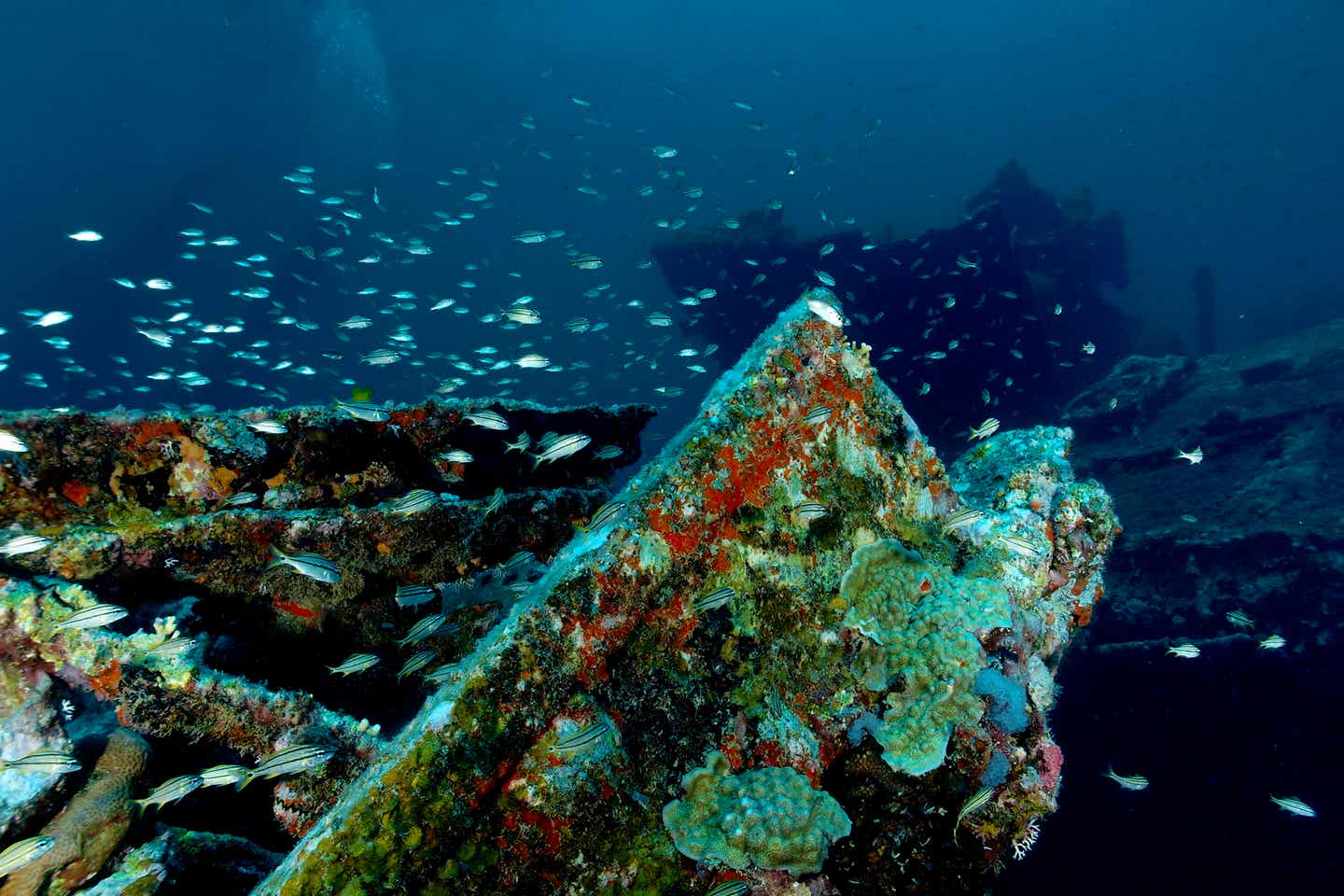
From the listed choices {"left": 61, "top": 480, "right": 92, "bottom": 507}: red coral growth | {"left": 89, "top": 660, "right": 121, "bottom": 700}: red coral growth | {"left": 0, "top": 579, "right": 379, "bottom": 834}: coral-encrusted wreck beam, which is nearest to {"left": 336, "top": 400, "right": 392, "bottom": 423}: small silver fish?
{"left": 61, "top": 480, "right": 92, "bottom": 507}: red coral growth

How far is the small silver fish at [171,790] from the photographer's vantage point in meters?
3.03

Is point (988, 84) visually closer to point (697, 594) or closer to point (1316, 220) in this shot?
point (1316, 220)

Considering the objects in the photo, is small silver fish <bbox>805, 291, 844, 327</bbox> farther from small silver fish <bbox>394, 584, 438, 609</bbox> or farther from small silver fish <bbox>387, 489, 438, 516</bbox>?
small silver fish <bbox>394, 584, 438, 609</bbox>

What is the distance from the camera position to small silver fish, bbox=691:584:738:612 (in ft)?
10.2

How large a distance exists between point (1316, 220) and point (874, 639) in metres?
155

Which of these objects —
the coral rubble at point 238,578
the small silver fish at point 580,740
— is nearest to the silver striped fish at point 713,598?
the small silver fish at point 580,740

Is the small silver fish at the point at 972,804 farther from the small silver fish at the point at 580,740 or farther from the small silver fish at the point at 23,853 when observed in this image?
the small silver fish at the point at 23,853

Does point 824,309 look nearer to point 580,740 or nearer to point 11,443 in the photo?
point 580,740

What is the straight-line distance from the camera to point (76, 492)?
4258 mm

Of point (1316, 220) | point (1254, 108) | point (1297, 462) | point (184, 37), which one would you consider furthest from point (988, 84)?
point (1297, 462)

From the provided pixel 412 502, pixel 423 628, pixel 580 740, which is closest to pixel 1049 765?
pixel 580 740

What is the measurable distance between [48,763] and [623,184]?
133844mm

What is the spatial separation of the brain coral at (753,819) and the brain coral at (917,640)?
66cm

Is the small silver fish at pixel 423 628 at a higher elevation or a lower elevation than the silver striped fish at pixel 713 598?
lower
